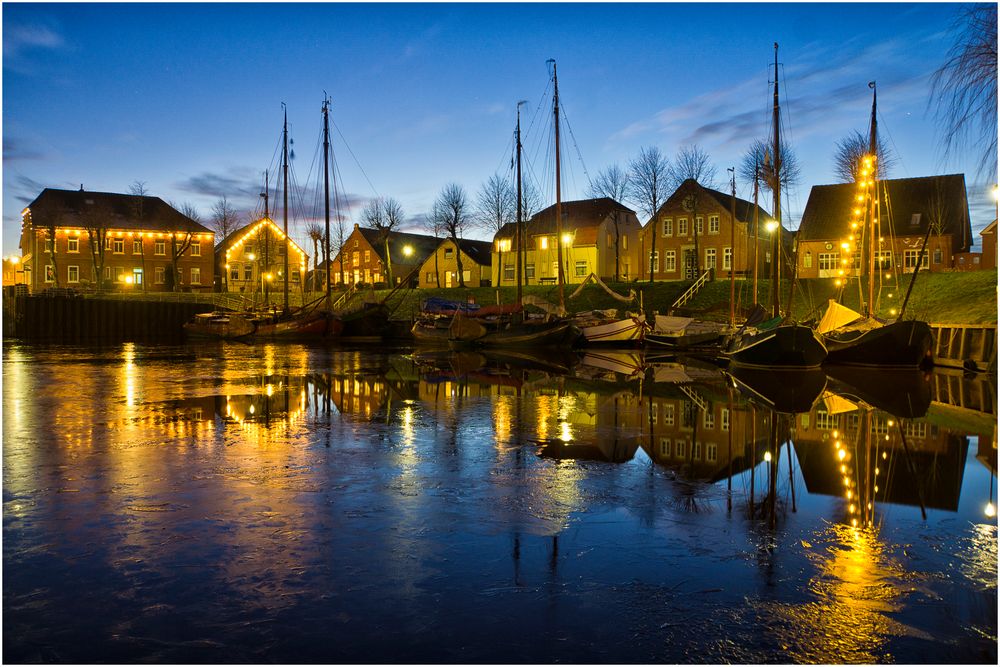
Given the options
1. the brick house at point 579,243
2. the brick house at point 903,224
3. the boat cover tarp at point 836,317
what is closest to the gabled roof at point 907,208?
the brick house at point 903,224

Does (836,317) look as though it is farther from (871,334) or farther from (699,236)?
(699,236)

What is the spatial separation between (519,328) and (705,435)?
29.4 meters

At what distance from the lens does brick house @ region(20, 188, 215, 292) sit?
254ft

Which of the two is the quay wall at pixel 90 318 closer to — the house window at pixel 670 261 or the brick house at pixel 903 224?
the house window at pixel 670 261

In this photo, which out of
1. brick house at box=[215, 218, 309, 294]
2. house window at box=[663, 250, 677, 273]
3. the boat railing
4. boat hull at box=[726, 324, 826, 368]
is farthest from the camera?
brick house at box=[215, 218, 309, 294]

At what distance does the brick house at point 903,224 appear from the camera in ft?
187

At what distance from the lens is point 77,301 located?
204 feet

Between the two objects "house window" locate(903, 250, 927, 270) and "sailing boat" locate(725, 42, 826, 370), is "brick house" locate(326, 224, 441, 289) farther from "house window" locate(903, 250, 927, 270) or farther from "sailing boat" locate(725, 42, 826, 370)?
"sailing boat" locate(725, 42, 826, 370)

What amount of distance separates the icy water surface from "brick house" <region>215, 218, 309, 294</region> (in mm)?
73117

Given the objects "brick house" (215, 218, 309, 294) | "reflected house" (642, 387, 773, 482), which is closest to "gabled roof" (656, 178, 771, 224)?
"brick house" (215, 218, 309, 294)

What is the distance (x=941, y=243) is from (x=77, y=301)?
70.8 m

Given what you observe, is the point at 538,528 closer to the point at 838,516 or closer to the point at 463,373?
the point at 838,516

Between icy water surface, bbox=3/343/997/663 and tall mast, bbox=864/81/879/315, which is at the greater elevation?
tall mast, bbox=864/81/879/315

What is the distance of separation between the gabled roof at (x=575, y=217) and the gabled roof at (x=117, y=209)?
1512 inches
